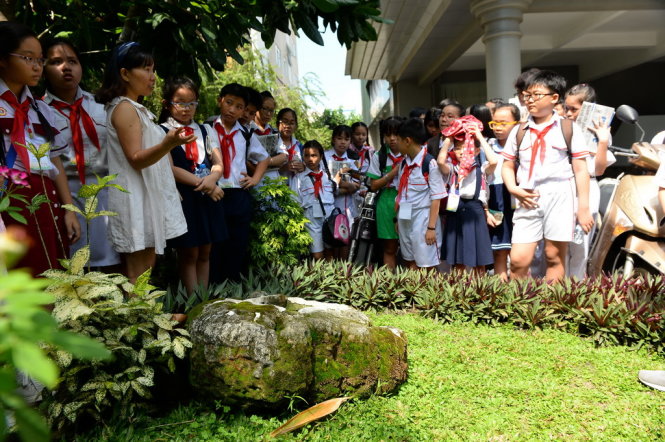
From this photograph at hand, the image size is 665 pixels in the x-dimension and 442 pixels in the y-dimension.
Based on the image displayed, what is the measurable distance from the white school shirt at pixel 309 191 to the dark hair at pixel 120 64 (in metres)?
2.76

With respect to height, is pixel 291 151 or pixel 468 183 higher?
pixel 291 151

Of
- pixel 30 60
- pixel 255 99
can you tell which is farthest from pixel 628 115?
pixel 30 60

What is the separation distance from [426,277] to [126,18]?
10.5 feet

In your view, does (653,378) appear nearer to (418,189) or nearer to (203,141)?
(418,189)

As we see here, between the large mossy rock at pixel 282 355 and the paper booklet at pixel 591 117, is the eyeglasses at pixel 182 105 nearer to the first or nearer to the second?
the large mossy rock at pixel 282 355

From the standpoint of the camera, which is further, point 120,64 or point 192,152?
point 192,152

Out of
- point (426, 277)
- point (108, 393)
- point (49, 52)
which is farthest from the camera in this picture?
point (426, 277)

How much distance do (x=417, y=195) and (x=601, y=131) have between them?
1.68 m

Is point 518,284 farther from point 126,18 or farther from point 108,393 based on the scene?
point 126,18

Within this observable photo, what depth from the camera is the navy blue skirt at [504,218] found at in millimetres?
Result: 4844

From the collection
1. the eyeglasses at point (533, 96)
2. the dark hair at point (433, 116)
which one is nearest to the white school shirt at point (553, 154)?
the eyeglasses at point (533, 96)

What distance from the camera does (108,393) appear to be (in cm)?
241

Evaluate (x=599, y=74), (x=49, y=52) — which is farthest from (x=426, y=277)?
(x=599, y=74)

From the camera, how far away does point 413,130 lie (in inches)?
192
